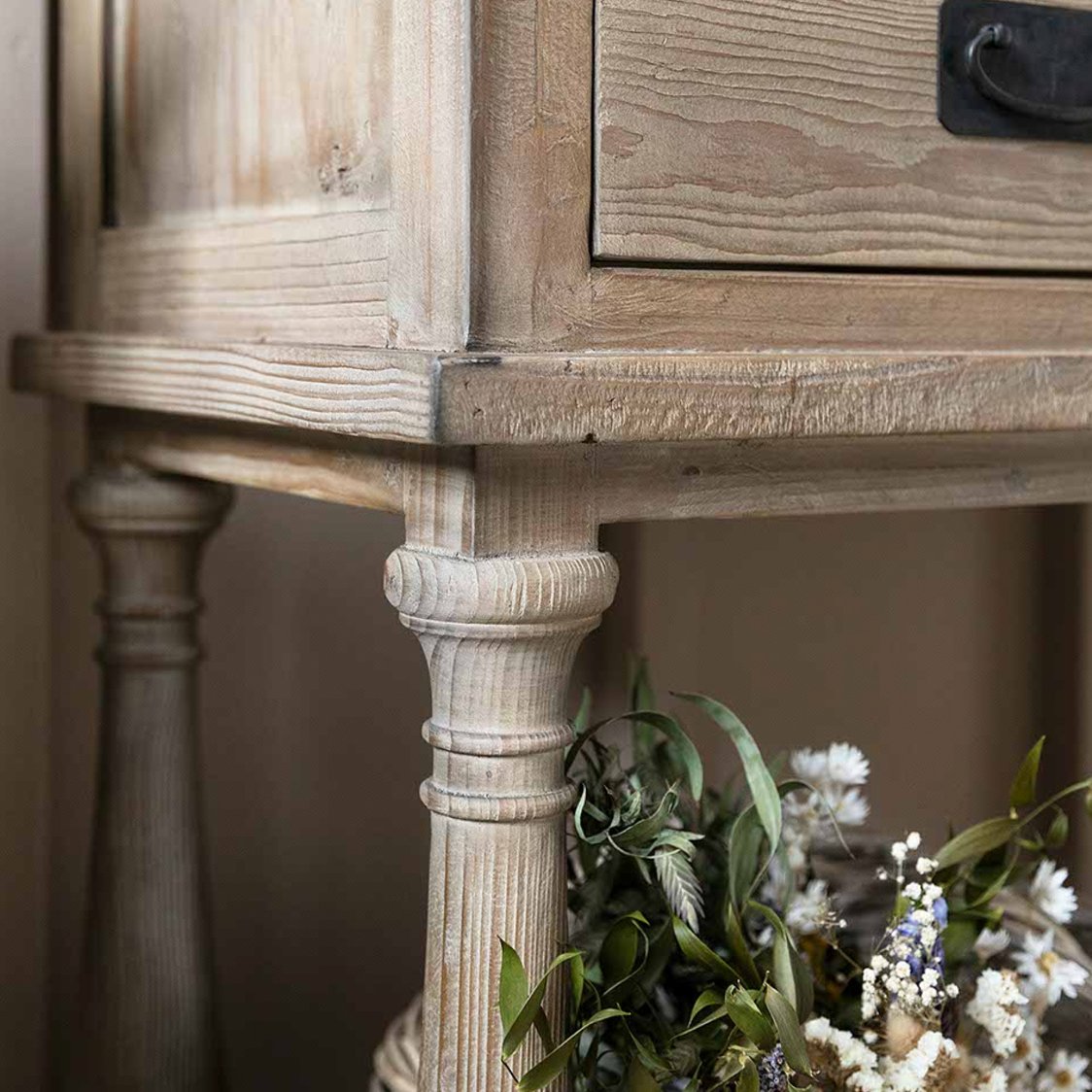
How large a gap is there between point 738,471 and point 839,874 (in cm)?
48

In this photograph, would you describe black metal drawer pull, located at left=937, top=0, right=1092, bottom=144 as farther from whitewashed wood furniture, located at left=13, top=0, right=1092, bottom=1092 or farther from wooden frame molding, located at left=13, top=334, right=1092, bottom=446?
wooden frame molding, located at left=13, top=334, right=1092, bottom=446

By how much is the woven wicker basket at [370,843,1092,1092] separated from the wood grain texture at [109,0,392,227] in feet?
1.41

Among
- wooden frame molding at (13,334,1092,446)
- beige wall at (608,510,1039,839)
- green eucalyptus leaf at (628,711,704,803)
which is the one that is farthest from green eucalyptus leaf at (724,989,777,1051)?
beige wall at (608,510,1039,839)

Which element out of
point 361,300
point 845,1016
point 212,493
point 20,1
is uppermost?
point 20,1

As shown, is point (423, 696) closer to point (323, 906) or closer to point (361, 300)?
point (323, 906)

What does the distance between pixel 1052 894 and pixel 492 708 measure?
0.39 m

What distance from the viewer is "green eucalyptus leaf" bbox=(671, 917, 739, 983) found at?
678 mm

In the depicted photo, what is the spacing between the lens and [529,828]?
2.09ft

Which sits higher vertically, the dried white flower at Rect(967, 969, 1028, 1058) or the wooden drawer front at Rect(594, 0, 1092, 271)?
the wooden drawer front at Rect(594, 0, 1092, 271)

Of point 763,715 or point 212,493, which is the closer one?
point 212,493

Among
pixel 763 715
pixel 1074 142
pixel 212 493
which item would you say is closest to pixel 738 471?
pixel 1074 142

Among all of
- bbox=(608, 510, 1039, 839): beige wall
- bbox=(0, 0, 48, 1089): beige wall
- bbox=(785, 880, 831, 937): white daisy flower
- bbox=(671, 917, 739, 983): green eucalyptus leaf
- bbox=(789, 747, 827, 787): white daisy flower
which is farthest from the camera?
bbox=(608, 510, 1039, 839): beige wall

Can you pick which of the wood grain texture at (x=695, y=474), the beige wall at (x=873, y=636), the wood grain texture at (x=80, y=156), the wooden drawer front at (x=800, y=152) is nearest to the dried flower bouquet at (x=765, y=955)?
the wood grain texture at (x=695, y=474)

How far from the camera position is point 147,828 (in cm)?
99
